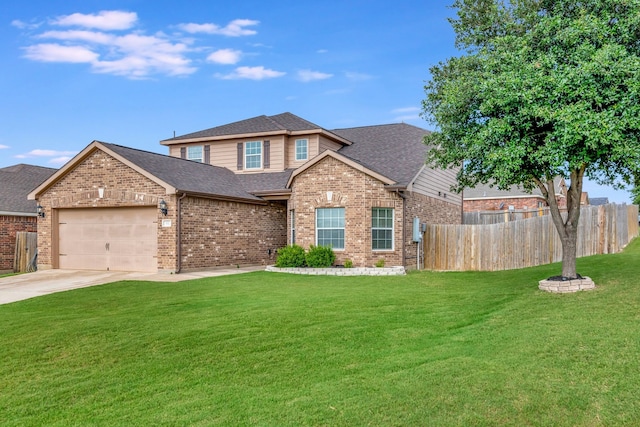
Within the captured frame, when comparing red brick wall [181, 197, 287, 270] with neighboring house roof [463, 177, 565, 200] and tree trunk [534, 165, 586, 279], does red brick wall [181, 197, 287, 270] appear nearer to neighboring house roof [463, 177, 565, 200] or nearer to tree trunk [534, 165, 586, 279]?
tree trunk [534, 165, 586, 279]

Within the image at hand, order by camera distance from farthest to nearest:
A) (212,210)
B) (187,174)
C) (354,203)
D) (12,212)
Result: 1. (12,212)
2. (187,174)
3. (212,210)
4. (354,203)

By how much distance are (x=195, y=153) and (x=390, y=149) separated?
960 centimetres

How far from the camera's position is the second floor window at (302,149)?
72.7ft

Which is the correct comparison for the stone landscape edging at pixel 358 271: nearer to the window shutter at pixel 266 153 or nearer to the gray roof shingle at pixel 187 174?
the gray roof shingle at pixel 187 174

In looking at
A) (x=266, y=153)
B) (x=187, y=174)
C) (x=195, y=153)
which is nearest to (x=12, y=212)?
(x=195, y=153)

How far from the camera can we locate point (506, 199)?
3597cm

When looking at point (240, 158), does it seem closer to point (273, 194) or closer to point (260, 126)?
point (260, 126)

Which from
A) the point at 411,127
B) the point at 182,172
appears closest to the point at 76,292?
the point at 182,172

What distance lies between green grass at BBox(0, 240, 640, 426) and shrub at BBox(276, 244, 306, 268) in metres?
6.12

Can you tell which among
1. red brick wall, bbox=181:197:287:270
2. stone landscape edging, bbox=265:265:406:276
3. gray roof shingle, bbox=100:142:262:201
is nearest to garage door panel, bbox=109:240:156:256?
red brick wall, bbox=181:197:287:270

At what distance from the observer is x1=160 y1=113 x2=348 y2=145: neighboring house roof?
22.2 metres

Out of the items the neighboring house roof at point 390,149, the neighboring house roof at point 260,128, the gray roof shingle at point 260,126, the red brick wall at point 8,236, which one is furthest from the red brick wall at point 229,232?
the red brick wall at point 8,236

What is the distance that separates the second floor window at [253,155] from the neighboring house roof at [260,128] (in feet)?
2.02

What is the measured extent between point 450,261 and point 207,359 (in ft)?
42.6
